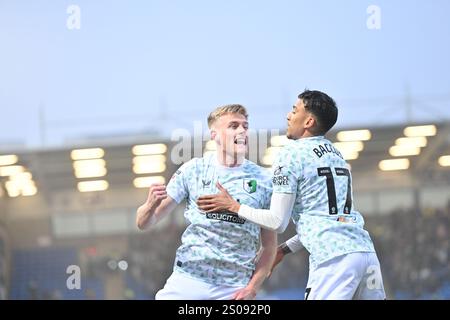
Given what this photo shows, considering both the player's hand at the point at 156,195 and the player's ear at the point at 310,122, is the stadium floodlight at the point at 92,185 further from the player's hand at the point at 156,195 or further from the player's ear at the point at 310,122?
the player's ear at the point at 310,122

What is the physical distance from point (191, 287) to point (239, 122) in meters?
0.76

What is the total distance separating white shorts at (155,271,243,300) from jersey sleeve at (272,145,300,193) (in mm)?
547

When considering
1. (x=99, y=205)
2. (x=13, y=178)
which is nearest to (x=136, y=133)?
(x=99, y=205)

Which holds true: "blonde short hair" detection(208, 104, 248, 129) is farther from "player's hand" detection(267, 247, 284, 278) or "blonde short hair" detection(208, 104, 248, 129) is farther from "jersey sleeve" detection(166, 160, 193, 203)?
"player's hand" detection(267, 247, 284, 278)

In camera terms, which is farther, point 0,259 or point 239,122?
point 0,259

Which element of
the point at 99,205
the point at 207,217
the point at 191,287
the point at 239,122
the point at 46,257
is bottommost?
the point at 46,257

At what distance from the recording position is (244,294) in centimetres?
391

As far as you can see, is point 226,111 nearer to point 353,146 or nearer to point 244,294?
point 244,294

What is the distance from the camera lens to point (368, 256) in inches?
143

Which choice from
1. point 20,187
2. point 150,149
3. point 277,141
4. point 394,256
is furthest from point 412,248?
point 20,187

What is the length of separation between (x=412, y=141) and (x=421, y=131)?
35 centimetres

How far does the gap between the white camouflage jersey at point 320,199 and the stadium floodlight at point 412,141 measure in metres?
12.2
